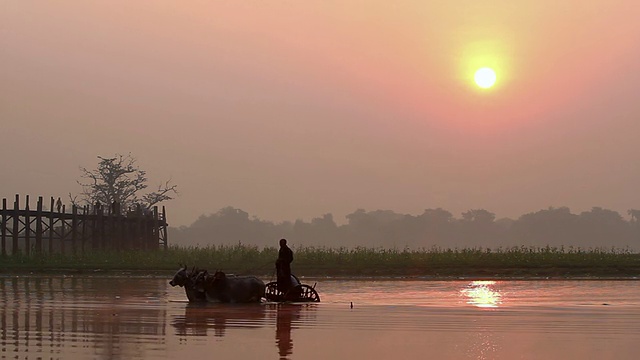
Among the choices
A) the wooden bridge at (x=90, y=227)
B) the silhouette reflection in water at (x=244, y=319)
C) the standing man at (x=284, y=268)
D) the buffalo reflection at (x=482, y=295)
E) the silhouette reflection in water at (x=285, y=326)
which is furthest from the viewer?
the wooden bridge at (x=90, y=227)

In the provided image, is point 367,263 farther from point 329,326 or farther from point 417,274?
point 329,326

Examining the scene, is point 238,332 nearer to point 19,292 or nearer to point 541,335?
point 541,335

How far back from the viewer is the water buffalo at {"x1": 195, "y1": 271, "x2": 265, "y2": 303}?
2903cm

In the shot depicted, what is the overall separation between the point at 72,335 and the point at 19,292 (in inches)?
685

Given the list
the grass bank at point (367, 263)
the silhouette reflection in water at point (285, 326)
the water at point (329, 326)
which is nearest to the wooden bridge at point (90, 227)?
the grass bank at point (367, 263)

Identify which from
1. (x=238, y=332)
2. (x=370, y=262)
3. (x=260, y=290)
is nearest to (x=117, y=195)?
(x=370, y=262)

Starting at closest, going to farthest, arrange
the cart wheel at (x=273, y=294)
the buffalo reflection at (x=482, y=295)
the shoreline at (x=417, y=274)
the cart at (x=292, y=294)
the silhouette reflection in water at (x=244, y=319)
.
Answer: the silhouette reflection in water at (x=244, y=319), the cart at (x=292, y=294), the cart wheel at (x=273, y=294), the buffalo reflection at (x=482, y=295), the shoreline at (x=417, y=274)

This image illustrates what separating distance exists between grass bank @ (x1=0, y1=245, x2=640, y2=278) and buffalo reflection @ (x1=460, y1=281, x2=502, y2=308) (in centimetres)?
1086

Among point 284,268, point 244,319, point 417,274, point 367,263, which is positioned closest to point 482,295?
point 284,268

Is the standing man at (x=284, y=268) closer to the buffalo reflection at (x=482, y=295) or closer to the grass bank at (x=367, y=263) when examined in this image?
the buffalo reflection at (x=482, y=295)

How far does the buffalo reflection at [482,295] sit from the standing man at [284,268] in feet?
16.5

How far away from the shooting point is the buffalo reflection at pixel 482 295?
29812 millimetres

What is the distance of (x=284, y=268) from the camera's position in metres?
29.2

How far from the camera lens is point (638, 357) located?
1580 centimetres
